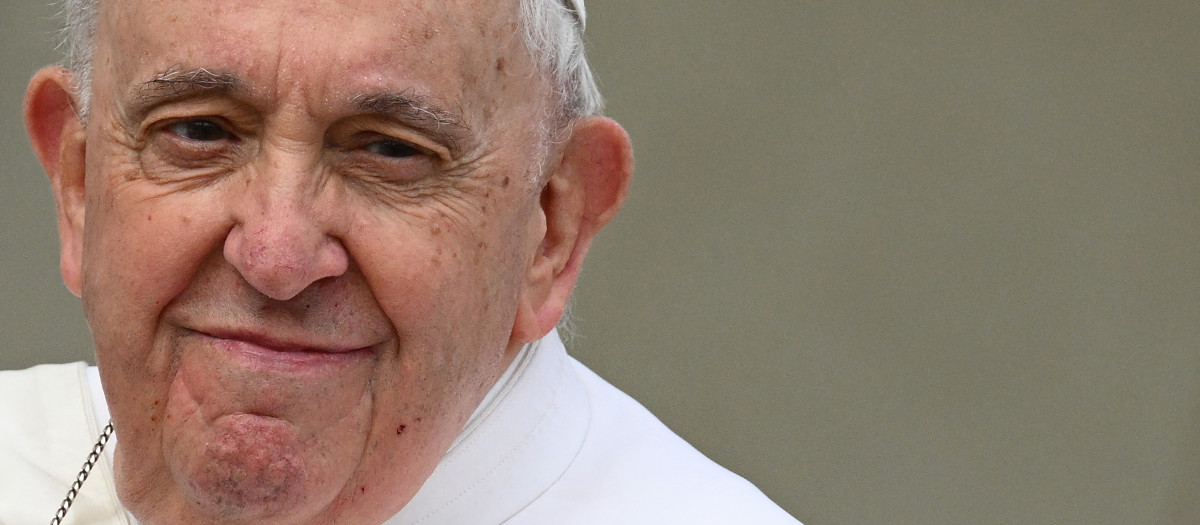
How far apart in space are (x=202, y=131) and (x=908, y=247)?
258 cm

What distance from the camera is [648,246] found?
434 cm

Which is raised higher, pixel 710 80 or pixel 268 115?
pixel 268 115

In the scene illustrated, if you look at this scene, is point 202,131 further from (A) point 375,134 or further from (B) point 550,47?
(B) point 550,47

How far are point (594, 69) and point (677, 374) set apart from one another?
89cm

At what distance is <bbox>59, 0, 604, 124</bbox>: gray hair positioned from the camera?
218 centimetres

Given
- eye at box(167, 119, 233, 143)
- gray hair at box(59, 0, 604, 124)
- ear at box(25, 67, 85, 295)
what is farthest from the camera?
ear at box(25, 67, 85, 295)

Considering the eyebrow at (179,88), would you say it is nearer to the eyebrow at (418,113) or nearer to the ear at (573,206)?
the eyebrow at (418,113)

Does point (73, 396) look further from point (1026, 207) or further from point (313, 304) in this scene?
point (1026, 207)

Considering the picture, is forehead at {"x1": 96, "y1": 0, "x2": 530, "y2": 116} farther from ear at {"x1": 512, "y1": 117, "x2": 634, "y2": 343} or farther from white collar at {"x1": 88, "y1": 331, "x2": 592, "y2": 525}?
white collar at {"x1": 88, "y1": 331, "x2": 592, "y2": 525}

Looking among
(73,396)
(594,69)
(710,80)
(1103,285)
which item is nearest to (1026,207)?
(1103,285)

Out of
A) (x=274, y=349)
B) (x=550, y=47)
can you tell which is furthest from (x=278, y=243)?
(x=550, y=47)

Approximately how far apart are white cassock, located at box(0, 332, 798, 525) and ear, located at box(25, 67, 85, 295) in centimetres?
49

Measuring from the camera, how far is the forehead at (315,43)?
194 cm

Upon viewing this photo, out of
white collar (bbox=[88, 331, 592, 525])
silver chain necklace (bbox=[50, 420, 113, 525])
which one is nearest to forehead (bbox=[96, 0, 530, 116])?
white collar (bbox=[88, 331, 592, 525])
